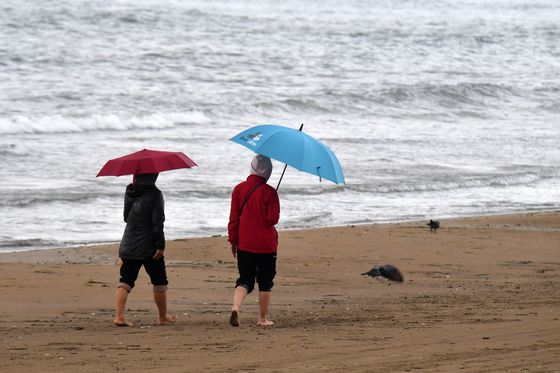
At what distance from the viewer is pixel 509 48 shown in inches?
1933

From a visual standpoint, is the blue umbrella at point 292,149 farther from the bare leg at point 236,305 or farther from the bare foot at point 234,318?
the bare foot at point 234,318

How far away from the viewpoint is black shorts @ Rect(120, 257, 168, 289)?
26.8 ft

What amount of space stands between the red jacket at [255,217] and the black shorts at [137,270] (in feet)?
2.08

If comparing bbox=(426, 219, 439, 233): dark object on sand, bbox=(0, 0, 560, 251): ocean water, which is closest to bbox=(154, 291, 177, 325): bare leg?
bbox=(0, 0, 560, 251): ocean water

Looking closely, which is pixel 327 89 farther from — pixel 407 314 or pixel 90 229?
pixel 407 314

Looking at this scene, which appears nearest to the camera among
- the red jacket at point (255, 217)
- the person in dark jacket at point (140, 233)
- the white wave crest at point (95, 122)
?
the red jacket at point (255, 217)

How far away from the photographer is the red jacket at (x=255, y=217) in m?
7.89

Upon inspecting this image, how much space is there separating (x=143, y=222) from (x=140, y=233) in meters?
0.08

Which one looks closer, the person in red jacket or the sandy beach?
the sandy beach

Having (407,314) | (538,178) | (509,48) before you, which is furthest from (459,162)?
(509,48)

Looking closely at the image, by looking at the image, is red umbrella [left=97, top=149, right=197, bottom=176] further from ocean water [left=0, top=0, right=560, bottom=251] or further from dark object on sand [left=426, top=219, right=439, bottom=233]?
dark object on sand [left=426, top=219, right=439, bottom=233]

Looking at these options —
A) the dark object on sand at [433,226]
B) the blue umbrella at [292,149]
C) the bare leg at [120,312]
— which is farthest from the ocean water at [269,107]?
the blue umbrella at [292,149]

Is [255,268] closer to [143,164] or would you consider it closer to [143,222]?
[143,222]

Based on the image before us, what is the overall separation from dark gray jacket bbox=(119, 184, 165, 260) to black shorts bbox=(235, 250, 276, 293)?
589 mm
